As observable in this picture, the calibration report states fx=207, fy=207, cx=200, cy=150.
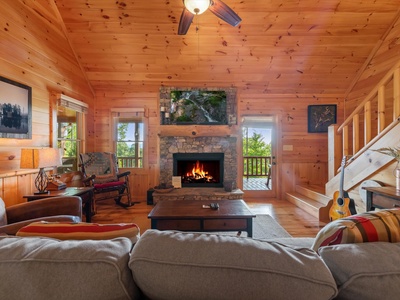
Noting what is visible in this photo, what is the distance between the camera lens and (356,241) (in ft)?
2.43

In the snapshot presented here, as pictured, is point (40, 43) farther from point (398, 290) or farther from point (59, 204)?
point (398, 290)

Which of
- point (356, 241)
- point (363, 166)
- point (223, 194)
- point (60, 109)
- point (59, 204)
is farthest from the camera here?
point (223, 194)

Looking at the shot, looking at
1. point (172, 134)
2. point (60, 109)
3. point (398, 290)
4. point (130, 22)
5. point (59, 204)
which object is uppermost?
point (130, 22)

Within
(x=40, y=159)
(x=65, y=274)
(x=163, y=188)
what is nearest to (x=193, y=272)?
(x=65, y=274)

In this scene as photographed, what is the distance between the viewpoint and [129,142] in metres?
4.71

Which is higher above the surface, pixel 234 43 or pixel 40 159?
pixel 234 43

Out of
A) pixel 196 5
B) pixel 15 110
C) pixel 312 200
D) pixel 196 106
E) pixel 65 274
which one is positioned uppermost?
pixel 196 5

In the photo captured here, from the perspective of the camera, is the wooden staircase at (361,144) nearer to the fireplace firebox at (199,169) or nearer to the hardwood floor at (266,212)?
the hardwood floor at (266,212)

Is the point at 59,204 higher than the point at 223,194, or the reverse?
the point at 59,204

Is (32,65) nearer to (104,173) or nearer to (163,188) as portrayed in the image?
(104,173)

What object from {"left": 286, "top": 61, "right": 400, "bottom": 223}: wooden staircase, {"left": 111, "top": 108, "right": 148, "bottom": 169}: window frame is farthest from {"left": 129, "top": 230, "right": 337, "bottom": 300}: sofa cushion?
{"left": 111, "top": 108, "right": 148, "bottom": 169}: window frame

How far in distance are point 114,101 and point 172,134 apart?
149cm

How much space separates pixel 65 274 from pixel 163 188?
3.67m

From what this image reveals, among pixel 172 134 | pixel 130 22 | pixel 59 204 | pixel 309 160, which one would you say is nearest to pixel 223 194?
pixel 172 134
